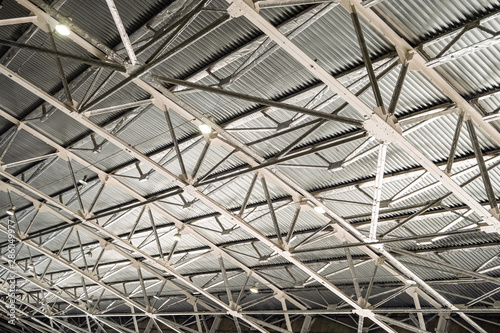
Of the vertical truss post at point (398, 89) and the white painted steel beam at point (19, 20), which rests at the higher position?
the vertical truss post at point (398, 89)

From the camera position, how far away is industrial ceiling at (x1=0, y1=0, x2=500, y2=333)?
14.1m

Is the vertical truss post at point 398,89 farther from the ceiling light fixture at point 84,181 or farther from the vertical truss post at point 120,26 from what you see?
the ceiling light fixture at point 84,181

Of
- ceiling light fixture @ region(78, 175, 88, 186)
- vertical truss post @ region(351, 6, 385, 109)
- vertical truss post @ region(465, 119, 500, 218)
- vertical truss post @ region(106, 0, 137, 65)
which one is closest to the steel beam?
vertical truss post @ region(351, 6, 385, 109)

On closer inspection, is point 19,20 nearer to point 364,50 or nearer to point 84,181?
point 364,50

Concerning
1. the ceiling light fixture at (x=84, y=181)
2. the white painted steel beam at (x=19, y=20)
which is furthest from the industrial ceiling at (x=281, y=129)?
the ceiling light fixture at (x=84, y=181)

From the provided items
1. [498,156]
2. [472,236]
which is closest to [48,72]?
[498,156]

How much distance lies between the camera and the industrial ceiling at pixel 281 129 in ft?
46.3

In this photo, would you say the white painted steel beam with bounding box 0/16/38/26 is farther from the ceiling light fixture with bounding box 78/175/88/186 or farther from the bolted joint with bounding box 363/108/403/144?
the bolted joint with bounding box 363/108/403/144

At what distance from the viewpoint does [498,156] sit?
16.2 meters

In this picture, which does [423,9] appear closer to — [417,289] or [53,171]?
[417,289]

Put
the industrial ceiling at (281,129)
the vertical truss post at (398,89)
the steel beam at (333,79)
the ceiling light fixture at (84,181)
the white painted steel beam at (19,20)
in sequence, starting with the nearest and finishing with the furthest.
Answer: the steel beam at (333,79) → the vertical truss post at (398,89) → the industrial ceiling at (281,129) → the white painted steel beam at (19,20) → the ceiling light fixture at (84,181)

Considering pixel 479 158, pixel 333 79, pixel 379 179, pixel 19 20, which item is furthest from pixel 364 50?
pixel 19 20

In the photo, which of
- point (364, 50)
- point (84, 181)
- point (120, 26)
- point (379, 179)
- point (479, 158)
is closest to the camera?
point (364, 50)

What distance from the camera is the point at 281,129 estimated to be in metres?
18.5
